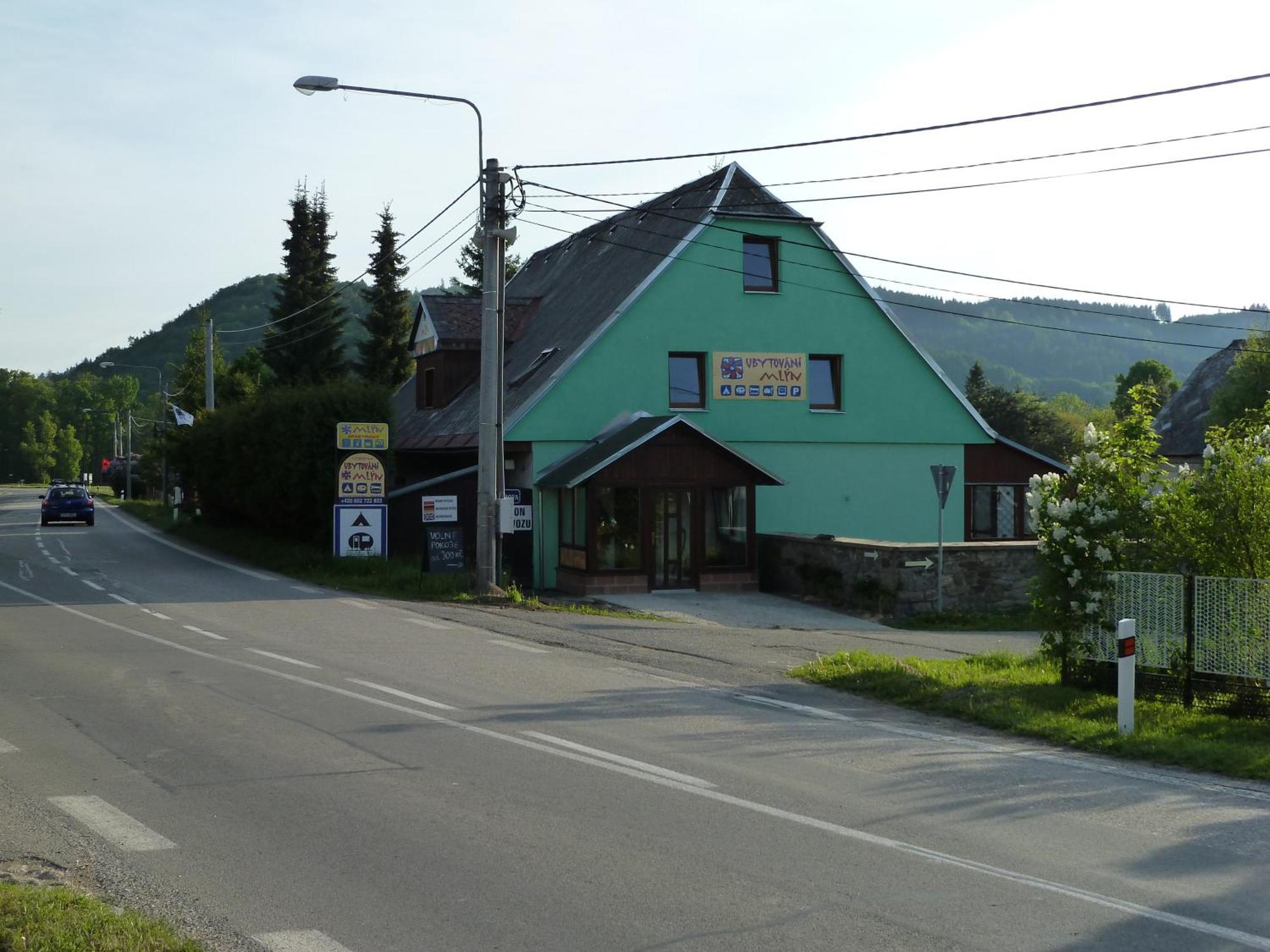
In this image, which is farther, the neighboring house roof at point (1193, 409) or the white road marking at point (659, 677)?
the neighboring house roof at point (1193, 409)

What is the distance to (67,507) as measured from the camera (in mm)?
51188

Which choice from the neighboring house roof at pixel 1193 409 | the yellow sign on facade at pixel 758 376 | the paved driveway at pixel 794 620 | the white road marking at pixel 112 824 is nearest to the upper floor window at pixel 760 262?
the yellow sign on facade at pixel 758 376

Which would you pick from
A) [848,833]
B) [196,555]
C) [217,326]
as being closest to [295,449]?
[196,555]

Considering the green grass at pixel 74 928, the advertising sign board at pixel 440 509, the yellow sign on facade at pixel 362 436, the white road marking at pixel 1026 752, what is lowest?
the white road marking at pixel 1026 752

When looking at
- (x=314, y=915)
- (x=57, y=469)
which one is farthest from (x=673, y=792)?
(x=57, y=469)

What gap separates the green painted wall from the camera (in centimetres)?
2853

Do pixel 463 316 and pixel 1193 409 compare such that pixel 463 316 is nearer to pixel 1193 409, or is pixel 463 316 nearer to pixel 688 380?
pixel 688 380

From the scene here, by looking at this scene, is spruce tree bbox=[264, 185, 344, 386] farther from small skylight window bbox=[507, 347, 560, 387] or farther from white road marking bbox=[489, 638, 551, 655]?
white road marking bbox=[489, 638, 551, 655]

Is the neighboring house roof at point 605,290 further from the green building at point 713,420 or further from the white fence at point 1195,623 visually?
the white fence at point 1195,623

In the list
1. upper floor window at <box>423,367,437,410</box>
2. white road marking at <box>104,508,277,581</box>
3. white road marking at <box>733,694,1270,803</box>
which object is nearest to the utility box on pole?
white road marking at <box>733,694,1270,803</box>

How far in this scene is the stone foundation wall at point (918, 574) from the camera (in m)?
22.5

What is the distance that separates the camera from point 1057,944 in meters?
5.40

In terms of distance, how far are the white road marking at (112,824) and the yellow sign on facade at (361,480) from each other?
737 inches

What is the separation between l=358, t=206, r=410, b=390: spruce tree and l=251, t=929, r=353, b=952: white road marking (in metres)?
60.1
